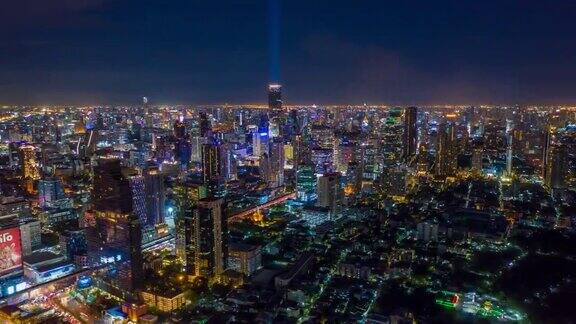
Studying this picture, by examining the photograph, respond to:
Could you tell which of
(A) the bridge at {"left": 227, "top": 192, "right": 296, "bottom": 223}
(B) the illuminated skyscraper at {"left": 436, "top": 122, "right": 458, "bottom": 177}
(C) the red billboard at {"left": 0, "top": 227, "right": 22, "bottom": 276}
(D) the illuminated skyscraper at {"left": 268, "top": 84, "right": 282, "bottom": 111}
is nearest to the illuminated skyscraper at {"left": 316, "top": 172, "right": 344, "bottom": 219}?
(A) the bridge at {"left": 227, "top": 192, "right": 296, "bottom": 223}

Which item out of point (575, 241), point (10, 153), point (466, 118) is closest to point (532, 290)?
point (575, 241)

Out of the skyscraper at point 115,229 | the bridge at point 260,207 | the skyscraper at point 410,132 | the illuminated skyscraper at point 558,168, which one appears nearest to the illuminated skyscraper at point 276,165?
the bridge at point 260,207

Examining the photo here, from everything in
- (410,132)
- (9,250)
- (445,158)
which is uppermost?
(410,132)

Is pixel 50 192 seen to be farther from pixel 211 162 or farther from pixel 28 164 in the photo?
pixel 211 162

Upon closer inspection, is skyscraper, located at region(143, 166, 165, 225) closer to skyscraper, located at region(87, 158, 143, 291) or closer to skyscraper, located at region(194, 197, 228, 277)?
skyscraper, located at region(87, 158, 143, 291)

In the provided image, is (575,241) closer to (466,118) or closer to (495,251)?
(495,251)

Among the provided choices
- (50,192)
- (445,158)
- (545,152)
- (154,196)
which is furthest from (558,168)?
→ (50,192)

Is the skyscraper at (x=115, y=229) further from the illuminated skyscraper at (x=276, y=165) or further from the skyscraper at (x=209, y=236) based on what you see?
the illuminated skyscraper at (x=276, y=165)
